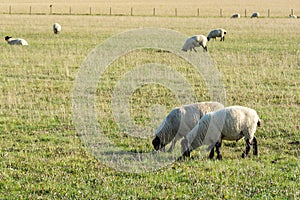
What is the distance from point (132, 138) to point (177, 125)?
4.67 feet

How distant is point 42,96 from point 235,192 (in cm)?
886

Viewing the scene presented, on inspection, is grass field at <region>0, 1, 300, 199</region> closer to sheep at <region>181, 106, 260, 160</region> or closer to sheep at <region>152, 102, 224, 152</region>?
sheep at <region>181, 106, 260, 160</region>

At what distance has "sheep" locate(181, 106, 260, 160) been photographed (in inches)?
378

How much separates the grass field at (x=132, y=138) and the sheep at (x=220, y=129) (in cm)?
30

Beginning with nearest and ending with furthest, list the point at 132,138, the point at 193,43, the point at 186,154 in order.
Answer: the point at 186,154
the point at 132,138
the point at 193,43

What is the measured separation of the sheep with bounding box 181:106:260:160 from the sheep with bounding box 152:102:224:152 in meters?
0.51

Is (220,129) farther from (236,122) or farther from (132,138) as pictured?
(132,138)

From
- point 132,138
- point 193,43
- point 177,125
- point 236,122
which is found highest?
point 193,43

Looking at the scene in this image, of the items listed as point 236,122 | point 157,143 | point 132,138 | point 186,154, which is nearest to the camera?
point 236,122

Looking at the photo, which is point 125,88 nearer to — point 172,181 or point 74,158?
point 74,158

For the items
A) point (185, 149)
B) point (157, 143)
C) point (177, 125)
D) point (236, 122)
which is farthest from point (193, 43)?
point (236, 122)

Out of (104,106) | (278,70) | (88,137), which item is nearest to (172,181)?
(88,137)

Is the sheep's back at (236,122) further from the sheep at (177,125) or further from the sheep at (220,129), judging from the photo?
the sheep at (177,125)

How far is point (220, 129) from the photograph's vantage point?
961cm
